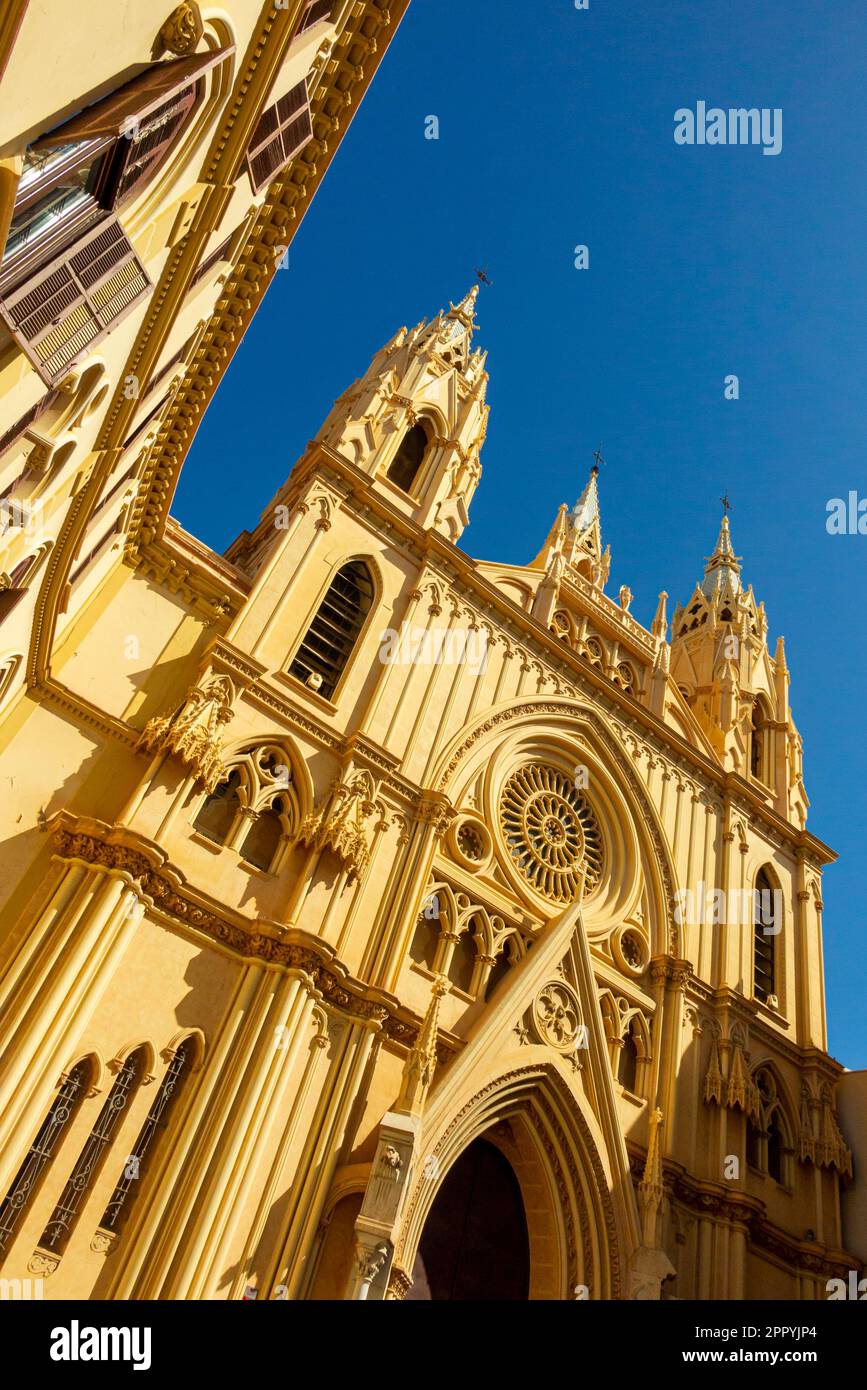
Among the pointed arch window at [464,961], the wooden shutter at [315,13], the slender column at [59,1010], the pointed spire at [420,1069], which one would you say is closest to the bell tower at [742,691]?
the pointed arch window at [464,961]

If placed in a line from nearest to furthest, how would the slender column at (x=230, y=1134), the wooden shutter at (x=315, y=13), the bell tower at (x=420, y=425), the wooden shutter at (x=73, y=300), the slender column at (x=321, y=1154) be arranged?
the wooden shutter at (x=73, y=300)
the wooden shutter at (x=315, y=13)
the slender column at (x=230, y=1134)
the slender column at (x=321, y=1154)
the bell tower at (x=420, y=425)

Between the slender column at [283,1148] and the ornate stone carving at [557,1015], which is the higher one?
the ornate stone carving at [557,1015]

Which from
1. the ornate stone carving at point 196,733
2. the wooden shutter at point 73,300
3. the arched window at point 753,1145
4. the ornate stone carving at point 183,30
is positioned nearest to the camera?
the wooden shutter at point 73,300

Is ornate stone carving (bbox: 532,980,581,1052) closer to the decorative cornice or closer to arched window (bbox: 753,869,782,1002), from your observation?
the decorative cornice

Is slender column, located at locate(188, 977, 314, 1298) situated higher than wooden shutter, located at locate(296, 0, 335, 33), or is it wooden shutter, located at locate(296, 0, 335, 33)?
wooden shutter, located at locate(296, 0, 335, 33)

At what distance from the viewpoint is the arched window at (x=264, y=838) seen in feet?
59.1

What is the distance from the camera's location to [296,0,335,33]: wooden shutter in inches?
499

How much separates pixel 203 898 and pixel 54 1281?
5.52 meters

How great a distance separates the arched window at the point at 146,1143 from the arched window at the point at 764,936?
16.0m

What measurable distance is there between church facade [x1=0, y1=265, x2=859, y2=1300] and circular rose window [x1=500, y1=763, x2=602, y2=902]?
85 mm

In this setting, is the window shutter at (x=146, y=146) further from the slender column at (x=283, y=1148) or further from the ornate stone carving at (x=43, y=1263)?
the ornate stone carving at (x=43, y=1263)

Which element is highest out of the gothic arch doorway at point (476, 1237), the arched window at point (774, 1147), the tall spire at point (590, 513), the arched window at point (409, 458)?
the tall spire at point (590, 513)

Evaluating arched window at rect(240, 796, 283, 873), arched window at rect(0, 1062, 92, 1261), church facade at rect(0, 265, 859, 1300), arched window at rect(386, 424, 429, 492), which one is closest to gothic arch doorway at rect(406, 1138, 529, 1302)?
church facade at rect(0, 265, 859, 1300)
